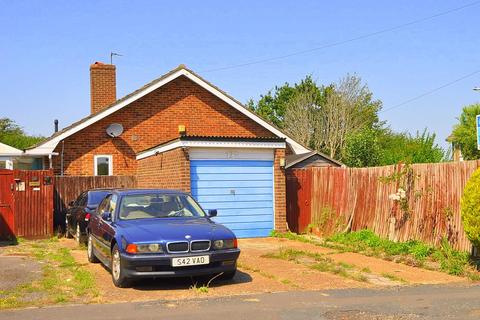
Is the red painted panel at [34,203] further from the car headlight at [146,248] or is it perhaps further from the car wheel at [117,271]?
the car headlight at [146,248]

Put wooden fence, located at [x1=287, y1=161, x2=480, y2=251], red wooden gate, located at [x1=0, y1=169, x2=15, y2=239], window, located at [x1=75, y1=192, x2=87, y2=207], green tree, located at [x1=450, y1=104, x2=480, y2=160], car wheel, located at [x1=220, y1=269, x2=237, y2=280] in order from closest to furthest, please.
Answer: car wheel, located at [x1=220, y1=269, x2=237, y2=280] → wooden fence, located at [x1=287, y1=161, x2=480, y2=251] → window, located at [x1=75, y1=192, x2=87, y2=207] → red wooden gate, located at [x1=0, y1=169, x2=15, y2=239] → green tree, located at [x1=450, y1=104, x2=480, y2=160]

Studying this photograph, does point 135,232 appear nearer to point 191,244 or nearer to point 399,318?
point 191,244

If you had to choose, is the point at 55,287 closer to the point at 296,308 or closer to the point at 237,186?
the point at 296,308

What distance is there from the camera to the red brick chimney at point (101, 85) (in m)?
21.6

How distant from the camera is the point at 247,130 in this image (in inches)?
834

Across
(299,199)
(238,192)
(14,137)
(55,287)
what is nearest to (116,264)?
(55,287)

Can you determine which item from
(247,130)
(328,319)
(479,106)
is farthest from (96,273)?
(479,106)

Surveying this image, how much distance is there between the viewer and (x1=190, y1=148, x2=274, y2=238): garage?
15516mm

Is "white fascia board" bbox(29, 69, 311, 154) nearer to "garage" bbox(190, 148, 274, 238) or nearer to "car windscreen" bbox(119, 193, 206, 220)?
"garage" bbox(190, 148, 274, 238)

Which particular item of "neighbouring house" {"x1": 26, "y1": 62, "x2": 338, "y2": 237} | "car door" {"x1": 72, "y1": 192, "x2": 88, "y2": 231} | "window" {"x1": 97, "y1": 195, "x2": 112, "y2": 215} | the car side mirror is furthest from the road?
"car door" {"x1": 72, "y1": 192, "x2": 88, "y2": 231}

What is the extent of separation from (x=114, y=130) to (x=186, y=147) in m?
5.17

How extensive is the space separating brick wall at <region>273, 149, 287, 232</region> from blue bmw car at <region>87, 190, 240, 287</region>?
20.6 ft

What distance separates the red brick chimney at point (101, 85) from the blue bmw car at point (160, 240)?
12056mm

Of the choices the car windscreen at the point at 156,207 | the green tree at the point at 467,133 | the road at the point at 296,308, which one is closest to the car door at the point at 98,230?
the car windscreen at the point at 156,207
